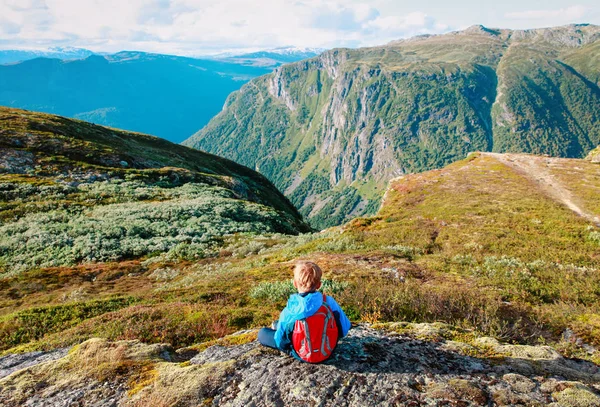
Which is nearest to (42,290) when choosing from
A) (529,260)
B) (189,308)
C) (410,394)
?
(189,308)

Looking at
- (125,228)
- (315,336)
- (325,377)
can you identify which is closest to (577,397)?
(325,377)

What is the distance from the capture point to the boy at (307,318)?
6.74 meters

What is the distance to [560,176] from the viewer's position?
57.7m

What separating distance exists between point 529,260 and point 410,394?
19221mm

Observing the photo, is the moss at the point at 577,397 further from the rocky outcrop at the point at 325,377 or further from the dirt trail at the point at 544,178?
the dirt trail at the point at 544,178

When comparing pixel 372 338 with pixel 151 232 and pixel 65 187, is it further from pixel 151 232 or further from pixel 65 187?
pixel 65 187

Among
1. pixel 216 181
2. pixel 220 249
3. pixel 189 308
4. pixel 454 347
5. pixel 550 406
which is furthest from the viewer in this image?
pixel 216 181

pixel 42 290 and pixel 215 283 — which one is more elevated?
pixel 215 283

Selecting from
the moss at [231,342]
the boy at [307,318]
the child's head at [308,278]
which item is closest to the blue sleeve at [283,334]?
the boy at [307,318]

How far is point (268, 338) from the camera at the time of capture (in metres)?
7.50

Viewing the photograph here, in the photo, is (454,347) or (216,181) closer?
(454,347)

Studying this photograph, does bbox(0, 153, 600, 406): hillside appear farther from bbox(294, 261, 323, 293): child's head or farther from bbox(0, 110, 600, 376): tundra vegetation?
bbox(294, 261, 323, 293): child's head

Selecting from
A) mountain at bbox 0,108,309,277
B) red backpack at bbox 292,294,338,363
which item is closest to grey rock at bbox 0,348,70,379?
red backpack at bbox 292,294,338,363

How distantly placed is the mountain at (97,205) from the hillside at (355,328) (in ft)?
15.8
